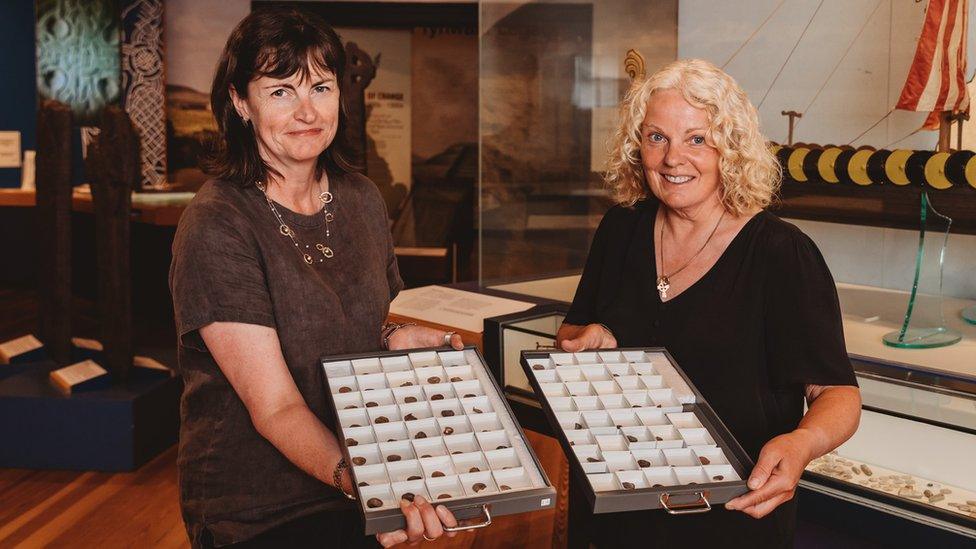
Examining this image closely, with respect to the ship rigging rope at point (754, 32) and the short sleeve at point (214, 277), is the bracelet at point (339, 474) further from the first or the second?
the ship rigging rope at point (754, 32)

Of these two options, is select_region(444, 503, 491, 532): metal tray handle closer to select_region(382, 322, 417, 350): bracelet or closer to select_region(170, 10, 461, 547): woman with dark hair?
select_region(170, 10, 461, 547): woman with dark hair

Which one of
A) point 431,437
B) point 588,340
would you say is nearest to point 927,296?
point 588,340

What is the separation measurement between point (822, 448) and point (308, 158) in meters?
1.03

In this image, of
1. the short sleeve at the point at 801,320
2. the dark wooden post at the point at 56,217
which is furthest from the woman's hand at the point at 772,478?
the dark wooden post at the point at 56,217

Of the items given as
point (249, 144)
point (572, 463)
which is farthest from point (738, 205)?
point (249, 144)

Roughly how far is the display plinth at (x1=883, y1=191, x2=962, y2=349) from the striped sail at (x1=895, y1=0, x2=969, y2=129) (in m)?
0.31

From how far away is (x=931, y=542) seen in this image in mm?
1975

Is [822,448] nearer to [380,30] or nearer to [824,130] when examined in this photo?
[824,130]

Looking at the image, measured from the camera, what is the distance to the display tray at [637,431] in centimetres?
135

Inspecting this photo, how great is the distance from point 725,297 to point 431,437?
0.61 meters

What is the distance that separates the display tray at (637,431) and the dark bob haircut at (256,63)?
0.64 meters

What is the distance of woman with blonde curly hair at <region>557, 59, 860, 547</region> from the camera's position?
1.62 m

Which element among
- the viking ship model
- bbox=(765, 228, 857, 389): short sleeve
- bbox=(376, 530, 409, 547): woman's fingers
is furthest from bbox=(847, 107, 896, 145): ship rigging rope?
bbox=(376, 530, 409, 547): woman's fingers

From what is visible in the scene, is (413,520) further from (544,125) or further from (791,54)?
(544,125)
